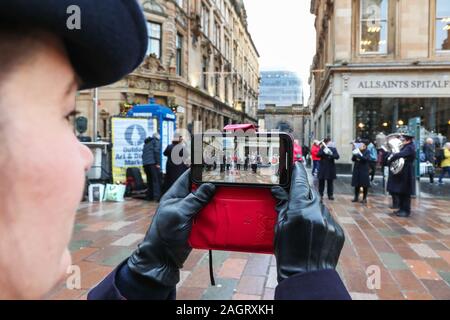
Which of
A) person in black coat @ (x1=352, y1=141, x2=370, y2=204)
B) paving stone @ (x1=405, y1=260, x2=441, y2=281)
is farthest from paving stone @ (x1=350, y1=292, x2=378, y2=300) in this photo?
person in black coat @ (x1=352, y1=141, x2=370, y2=204)

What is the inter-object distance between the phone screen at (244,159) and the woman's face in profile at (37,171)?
2.22 ft

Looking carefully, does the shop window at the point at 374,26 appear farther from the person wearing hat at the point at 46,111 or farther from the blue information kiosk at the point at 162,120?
Result: the person wearing hat at the point at 46,111

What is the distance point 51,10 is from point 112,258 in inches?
154

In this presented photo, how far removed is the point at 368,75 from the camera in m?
15.1

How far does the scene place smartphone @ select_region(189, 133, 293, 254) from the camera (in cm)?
114

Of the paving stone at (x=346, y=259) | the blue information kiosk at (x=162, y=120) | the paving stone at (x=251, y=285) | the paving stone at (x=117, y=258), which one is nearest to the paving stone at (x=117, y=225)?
the paving stone at (x=346, y=259)

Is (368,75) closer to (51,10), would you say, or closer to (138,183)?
(138,183)

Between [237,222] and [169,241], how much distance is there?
9.2 inches

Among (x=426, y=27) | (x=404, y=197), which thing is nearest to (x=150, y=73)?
(x=426, y=27)

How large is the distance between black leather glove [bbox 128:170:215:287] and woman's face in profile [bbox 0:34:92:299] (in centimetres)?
60

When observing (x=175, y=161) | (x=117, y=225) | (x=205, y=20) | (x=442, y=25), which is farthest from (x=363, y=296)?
(x=205, y=20)

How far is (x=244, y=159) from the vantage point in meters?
1.18

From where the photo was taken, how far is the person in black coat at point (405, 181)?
6.96 m

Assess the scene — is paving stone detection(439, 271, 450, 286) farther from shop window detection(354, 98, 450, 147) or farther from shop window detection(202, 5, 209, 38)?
shop window detection(202, 5, 209, 38)
